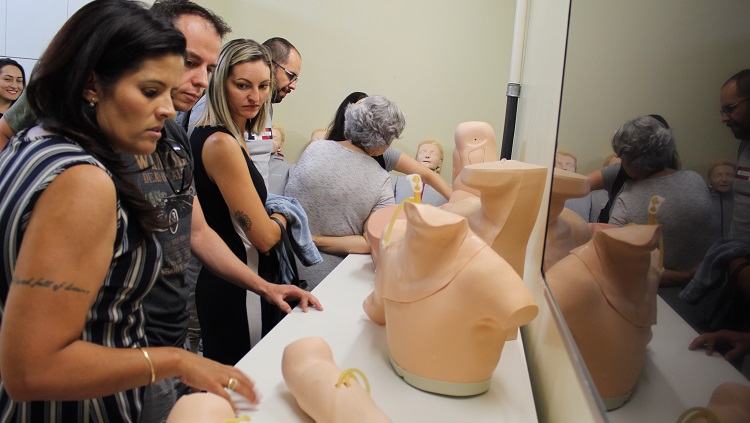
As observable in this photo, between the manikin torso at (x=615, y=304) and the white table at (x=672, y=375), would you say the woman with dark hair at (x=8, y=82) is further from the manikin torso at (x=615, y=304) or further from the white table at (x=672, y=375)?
the white table at (x=672, y=375)

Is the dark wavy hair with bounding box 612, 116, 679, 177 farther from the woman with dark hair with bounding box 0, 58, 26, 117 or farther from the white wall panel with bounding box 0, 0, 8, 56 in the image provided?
the white wall panel with bounding box 0, 0, 8, 56

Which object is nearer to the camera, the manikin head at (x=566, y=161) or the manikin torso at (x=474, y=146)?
the manikin head at (x=566, y=161)

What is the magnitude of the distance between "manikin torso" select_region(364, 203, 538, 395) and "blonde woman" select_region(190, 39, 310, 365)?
67cm

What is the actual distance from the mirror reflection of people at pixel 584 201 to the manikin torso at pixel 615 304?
43mm

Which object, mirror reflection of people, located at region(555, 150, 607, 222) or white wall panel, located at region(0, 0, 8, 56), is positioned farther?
white wall panel, located at region(0, 0, 8, 56)

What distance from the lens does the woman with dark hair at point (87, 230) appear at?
28.0 inches

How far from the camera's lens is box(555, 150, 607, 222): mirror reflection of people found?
73 cm

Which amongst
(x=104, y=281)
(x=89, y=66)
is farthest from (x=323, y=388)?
(x=89, y=66)

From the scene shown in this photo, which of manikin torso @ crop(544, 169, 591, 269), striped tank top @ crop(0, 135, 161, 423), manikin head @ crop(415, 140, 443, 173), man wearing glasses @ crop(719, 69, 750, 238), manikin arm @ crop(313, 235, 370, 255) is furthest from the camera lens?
manikin head @ crop(415, 140, 443, 173)

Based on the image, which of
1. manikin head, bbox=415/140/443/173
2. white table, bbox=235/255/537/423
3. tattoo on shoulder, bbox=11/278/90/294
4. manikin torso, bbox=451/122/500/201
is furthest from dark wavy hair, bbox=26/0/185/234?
manikin head, bbox=415/140/443/173

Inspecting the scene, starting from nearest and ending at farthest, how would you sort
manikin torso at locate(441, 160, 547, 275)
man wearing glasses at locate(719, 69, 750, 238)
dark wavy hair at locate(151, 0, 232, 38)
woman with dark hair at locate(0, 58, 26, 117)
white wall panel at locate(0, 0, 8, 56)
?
man wearing glasses at locate(719, 69, 750, 238) → manikin torso at locate(441, 160, 547, 275) → dark wavy hair at locate(151, 0, 232, 38) → woman with dark hair at locate(0, 58, 26, 117) → white wall panel at locate(0, 0, 8, 56)

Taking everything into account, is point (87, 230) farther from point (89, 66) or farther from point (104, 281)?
point (89, 66)

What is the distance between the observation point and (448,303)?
0.93m

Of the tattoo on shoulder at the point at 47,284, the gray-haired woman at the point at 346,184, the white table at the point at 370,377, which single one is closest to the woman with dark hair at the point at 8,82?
the gray-haired woman at the point at 346,184
